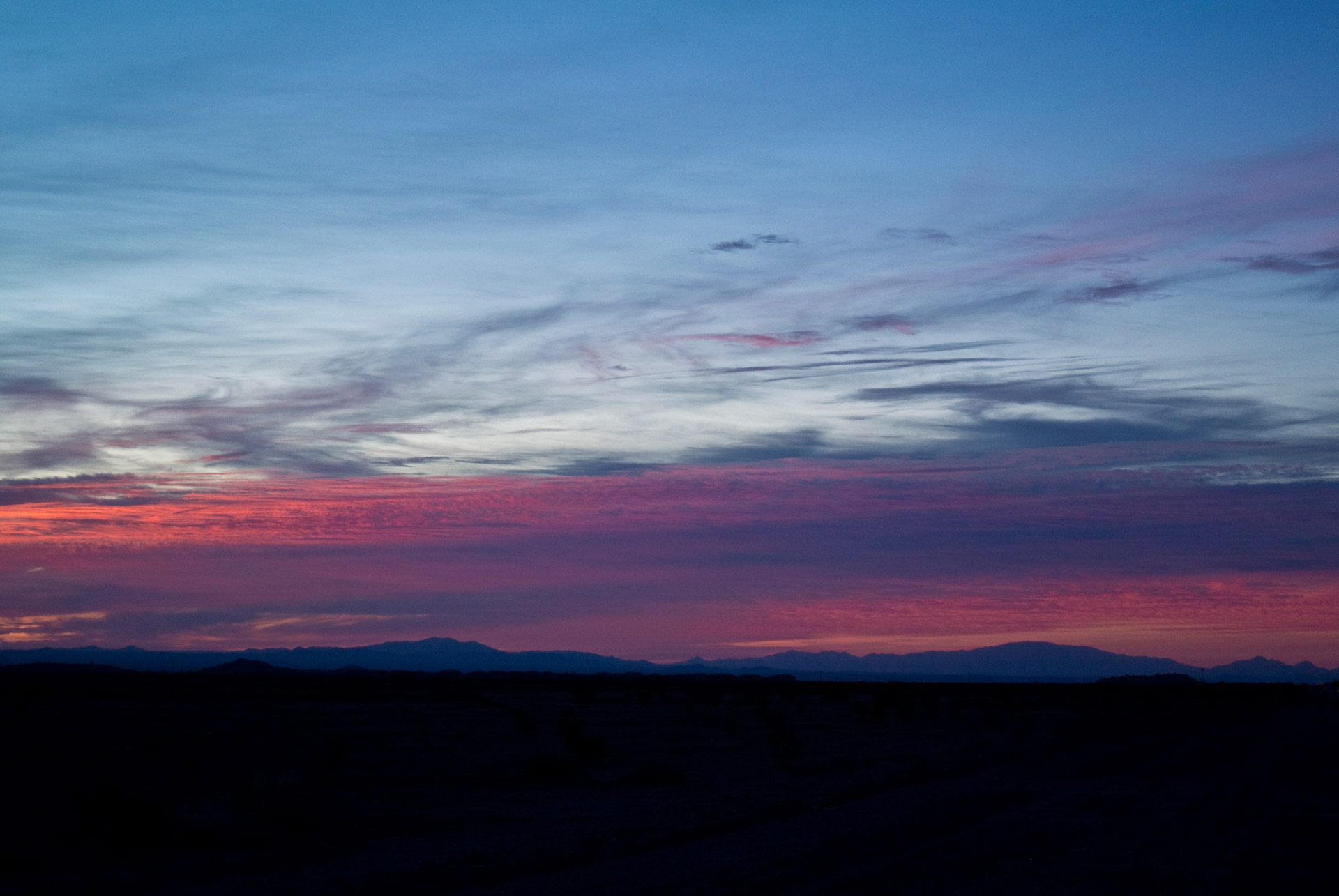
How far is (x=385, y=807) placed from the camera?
70.2 feet

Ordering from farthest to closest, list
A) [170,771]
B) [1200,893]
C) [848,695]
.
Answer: [848,695] < [170,771] < [1200,893]

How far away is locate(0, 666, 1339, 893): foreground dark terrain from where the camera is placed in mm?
13898

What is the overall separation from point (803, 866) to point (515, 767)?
16544 millimetres

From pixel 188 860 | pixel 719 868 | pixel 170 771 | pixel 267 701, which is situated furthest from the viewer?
pixel 267 701

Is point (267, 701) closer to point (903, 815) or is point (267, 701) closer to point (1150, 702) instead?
point (903, 815)

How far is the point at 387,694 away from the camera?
7662cm

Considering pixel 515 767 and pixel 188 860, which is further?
pixel 515 767

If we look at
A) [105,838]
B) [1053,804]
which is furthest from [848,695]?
[105,838]

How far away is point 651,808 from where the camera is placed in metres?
21.2

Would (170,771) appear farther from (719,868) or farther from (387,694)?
(387,694)

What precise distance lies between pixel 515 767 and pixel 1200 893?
19.6 meters

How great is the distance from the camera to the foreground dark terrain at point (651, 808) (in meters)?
13.9

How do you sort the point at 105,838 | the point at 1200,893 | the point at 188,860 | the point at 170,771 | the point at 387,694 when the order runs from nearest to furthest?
the point at 1200,893 → the point at 188,860 → the point at 105,838 → the point at 170,771 → the point at 387,694

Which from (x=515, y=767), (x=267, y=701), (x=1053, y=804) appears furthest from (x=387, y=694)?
(x=1053, y=804)
